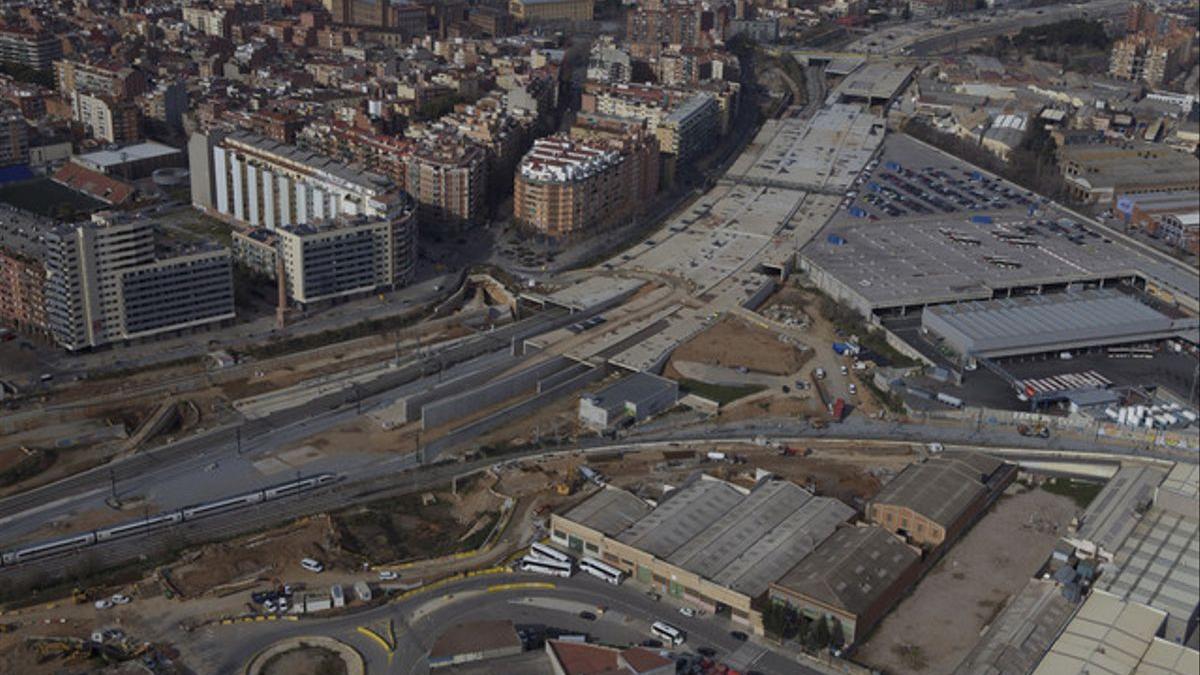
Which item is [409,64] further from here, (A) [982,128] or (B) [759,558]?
(B) [759,558]

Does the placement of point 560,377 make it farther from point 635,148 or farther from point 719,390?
point 635,148

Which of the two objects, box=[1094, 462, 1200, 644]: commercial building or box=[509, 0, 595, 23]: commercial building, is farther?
box=[509, 0, 595, 23]: commercial building

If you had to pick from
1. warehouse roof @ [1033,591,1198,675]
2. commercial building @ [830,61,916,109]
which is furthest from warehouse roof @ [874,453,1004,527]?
commercial building @ [830,61,916,109]

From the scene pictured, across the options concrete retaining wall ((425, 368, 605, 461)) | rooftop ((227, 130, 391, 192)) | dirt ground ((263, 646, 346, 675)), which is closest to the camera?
dirt ground ((263, 646, 346, 675))

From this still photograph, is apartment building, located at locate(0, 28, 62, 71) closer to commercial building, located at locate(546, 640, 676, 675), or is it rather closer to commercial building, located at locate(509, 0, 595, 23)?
commercial building, located at locate(509, 0, 595, 23)

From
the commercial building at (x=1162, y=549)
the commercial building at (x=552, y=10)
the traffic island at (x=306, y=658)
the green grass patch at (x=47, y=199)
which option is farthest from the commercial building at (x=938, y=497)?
the commercial building at (x=552, y=10)

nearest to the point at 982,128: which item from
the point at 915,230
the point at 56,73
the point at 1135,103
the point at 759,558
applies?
the point at 1135,103
